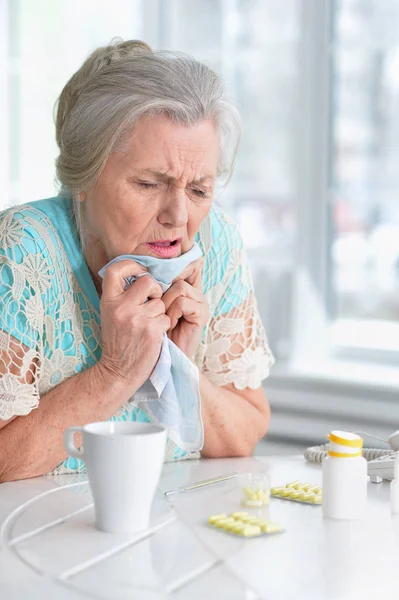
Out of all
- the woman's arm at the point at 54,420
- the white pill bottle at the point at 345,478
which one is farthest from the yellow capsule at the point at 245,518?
the woman's arm at the point at 54,420

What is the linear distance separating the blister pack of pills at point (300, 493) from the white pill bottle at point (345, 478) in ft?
0.18

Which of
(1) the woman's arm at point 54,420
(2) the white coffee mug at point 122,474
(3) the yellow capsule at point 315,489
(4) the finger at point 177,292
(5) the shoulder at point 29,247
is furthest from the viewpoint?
(4) the finger at point 177,292

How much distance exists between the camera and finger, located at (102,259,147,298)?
4.74 ft

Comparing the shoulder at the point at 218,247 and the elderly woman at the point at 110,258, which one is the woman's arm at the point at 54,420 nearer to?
the elderly woman at the point at 110,258

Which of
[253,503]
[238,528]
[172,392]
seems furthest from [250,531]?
[172,392]

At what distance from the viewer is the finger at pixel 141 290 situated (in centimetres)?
146

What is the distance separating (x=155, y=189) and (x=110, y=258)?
0.52 feet

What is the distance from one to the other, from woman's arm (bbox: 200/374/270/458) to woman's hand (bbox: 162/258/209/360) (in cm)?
8

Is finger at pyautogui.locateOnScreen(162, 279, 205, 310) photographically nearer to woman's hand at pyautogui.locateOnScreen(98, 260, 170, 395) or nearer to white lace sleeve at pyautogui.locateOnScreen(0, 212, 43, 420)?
woman's hand at pyautogui.locateOnScreen(98, 260, 170, 395)

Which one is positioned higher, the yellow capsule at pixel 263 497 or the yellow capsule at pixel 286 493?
the yellow capsule at pixel 263 497

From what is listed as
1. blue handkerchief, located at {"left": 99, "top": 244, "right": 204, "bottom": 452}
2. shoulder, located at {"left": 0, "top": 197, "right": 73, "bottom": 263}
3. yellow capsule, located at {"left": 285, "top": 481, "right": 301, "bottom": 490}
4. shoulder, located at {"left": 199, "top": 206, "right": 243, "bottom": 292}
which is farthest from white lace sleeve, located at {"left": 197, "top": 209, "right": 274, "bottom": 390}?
yellow capsule, located at {"left": 285, "top": 481, "right": 301, "bottom": 490}

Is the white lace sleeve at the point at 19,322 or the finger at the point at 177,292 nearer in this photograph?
the white lace sleeve at the point at 19,322

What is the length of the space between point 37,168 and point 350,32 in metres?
1.30

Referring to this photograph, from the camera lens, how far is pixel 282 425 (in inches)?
104
